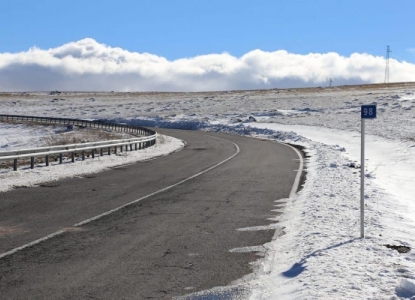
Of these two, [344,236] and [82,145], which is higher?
[82,145]

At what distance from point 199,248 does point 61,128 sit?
50.9m

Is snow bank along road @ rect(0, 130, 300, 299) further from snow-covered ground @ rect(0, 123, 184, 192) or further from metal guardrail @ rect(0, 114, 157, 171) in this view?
metal guardrail @ rect(0, 114, 157, 171)

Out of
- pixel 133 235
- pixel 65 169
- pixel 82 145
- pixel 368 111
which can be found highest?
pixel 368 111

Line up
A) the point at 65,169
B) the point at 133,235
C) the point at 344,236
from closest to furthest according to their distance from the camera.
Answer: the point at 344,236, the point at 133,235, the point at 65,169

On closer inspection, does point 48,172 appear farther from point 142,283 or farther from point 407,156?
point 407,156

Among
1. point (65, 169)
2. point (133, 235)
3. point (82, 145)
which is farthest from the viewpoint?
point (82, 145)

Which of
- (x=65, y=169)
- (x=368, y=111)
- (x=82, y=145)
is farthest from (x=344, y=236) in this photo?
(x=82, y=145)

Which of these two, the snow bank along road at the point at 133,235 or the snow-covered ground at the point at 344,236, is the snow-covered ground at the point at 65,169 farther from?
the snow-covered ground at the point at 344,236

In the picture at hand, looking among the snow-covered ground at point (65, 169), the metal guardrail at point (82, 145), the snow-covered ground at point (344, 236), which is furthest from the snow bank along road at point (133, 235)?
the metal guardrail at point (82, 145)

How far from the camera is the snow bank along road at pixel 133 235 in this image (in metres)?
6.96

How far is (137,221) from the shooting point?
444 inches

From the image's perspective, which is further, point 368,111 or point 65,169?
point 65,169

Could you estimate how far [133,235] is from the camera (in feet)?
32.4

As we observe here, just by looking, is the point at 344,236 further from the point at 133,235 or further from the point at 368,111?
the point at 133,235
